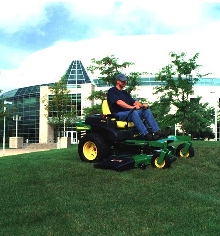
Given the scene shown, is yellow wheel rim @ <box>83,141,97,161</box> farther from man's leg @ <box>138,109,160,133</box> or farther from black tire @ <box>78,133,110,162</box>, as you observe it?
man's leg @ <box>138,109,160,133</box>

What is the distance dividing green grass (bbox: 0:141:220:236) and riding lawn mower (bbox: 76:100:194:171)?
0.20 meters

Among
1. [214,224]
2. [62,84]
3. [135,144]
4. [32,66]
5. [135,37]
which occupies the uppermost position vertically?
[135,37]

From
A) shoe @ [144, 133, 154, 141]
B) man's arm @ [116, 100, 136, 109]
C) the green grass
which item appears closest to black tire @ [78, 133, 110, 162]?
the green grass

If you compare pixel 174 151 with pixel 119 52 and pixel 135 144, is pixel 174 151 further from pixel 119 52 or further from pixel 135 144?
pixel 119 52

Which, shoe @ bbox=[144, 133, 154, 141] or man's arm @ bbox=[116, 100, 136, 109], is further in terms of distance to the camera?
man's arm @ bbox=[116, 100, 136, 109]

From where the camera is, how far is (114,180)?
628cm

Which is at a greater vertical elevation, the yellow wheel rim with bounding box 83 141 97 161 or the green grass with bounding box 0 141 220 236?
the yellow wheel rim with bounding box 83 141 97 161

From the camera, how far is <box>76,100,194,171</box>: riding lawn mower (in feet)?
23.2

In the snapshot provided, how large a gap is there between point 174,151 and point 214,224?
175 inches

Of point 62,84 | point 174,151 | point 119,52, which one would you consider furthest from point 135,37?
A: point 174,151

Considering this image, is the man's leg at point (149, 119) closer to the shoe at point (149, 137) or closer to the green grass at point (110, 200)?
the shoe at point (149, 137)

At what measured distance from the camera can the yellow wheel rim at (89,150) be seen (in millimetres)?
8077

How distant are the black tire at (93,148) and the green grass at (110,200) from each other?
428mm

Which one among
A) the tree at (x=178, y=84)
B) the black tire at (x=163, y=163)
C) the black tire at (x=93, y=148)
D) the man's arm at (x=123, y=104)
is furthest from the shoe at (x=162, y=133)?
the tree at (x=178, y=84)
